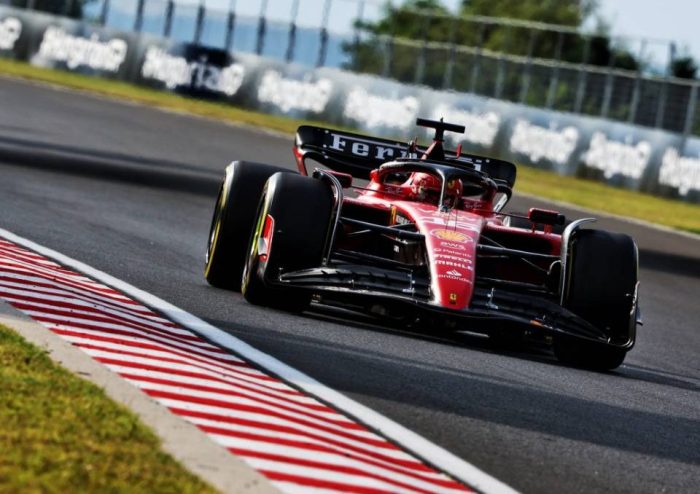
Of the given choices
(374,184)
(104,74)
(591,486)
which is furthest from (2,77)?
(591,486)

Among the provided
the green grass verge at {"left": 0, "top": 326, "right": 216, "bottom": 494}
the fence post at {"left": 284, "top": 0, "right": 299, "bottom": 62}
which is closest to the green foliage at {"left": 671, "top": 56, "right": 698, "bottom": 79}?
the fence post at {"left": 284, "top": 0, "right": 299, "bottom": 62}

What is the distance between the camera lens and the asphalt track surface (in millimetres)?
6375

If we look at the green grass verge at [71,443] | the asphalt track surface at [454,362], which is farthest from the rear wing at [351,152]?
the green grass verge at [71,443]

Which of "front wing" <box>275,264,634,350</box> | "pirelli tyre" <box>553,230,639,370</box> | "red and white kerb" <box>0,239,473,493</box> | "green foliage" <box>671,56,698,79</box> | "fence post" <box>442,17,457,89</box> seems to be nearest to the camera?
"red and white kerb" <box>0,239,473,493</box>

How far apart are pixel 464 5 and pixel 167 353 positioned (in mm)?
102591

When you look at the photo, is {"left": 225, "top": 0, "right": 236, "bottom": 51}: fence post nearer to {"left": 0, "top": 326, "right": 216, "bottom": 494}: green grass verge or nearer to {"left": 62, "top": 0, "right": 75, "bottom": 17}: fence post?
{"left": 62, "top": 0, "right": 75, "bottom": 17}: fence post

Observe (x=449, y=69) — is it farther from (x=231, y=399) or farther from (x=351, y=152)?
(x=231, y=399)

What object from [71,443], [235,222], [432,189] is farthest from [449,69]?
[71,443]

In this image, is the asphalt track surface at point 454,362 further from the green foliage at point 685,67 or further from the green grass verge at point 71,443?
the green foliage at point 685,67

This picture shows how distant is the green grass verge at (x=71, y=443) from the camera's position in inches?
180

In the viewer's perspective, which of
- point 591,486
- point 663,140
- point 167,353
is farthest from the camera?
point 663,140

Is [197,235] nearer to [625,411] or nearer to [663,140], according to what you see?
[625,411]

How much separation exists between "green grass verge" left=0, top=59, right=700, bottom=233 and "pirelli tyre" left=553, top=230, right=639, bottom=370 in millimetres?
14868

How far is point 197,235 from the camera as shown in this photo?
14.4 metres
